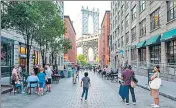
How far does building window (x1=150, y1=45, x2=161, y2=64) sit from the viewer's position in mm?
32375

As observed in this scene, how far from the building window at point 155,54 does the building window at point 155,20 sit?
93.6 inches

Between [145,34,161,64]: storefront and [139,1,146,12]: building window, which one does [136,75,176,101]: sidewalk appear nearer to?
[145,34,161,64]: storefront

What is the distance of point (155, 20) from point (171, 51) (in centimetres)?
679

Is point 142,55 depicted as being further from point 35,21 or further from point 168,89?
Answer: point 168,89

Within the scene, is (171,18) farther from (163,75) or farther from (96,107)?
(96,107)

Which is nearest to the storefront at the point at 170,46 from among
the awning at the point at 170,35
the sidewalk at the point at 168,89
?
the awning at the point at 170,35

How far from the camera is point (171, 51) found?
90.6ft

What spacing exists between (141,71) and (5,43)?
749 inches

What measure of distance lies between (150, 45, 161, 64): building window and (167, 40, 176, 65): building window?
3618mm

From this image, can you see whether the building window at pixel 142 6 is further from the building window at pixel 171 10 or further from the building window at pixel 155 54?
the building window at pixel 171 10

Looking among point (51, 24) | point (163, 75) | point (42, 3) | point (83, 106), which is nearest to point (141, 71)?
point (163, 75)

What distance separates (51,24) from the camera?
107 feet

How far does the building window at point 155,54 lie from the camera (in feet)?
106

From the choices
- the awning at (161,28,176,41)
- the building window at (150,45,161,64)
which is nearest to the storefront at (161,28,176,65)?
the awning at (161,28,176,41)
